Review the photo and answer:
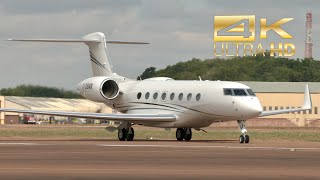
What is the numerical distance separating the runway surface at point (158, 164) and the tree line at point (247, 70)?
4245 inches

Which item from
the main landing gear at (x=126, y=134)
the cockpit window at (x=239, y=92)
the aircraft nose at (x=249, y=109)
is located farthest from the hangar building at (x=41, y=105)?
the aircraft nose at (x=249, y=109)

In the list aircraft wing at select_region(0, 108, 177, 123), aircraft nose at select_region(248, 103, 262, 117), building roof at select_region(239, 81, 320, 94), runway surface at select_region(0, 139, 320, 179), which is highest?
building roof at select_region(239, 81, 320, 94)

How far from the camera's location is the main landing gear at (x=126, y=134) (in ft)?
167

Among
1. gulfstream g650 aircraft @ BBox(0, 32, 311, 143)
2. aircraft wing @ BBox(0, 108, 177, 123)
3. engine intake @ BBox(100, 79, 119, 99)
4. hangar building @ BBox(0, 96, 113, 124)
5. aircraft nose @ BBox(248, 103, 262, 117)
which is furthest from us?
hangar building @ BBox(0, 96, 113, 124)

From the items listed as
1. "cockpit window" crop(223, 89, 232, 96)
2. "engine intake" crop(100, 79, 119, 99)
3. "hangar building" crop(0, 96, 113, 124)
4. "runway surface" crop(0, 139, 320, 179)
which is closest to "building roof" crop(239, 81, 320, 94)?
"hangar building" crop(0, 96, 113, 124)

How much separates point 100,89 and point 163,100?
3579 mm

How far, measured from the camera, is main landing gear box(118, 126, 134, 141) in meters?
50.8

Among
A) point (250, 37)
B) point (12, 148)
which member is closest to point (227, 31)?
point (250, 37)

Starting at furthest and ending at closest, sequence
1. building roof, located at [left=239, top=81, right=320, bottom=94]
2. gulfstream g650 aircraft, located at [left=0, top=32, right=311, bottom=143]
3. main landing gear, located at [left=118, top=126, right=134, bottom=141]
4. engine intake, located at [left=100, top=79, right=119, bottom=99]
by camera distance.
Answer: building roof, located at [left=239, top=81, right=320, bottom=94]
engine intake, located at [left=100, top=79, right=119, bottom=99]
main landing gear, located at [left=118, top=126, right=134, bottom=141]
gulfstream g650 aircraft, located at [left=0, top=32, right=311, bottom=143]

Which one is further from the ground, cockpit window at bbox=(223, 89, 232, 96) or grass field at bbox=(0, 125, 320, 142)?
cockpit window at bbox=(223, 89, 232, 96)

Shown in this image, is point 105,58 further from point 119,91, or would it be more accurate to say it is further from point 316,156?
point 316,156

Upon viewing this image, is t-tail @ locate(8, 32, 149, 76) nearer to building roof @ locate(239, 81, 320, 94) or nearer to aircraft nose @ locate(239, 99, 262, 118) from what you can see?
aircraft nose @ locate(239, 99, 262, 118)

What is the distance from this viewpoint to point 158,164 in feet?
91.4

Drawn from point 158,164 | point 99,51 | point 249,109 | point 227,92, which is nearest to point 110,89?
point 99,51
